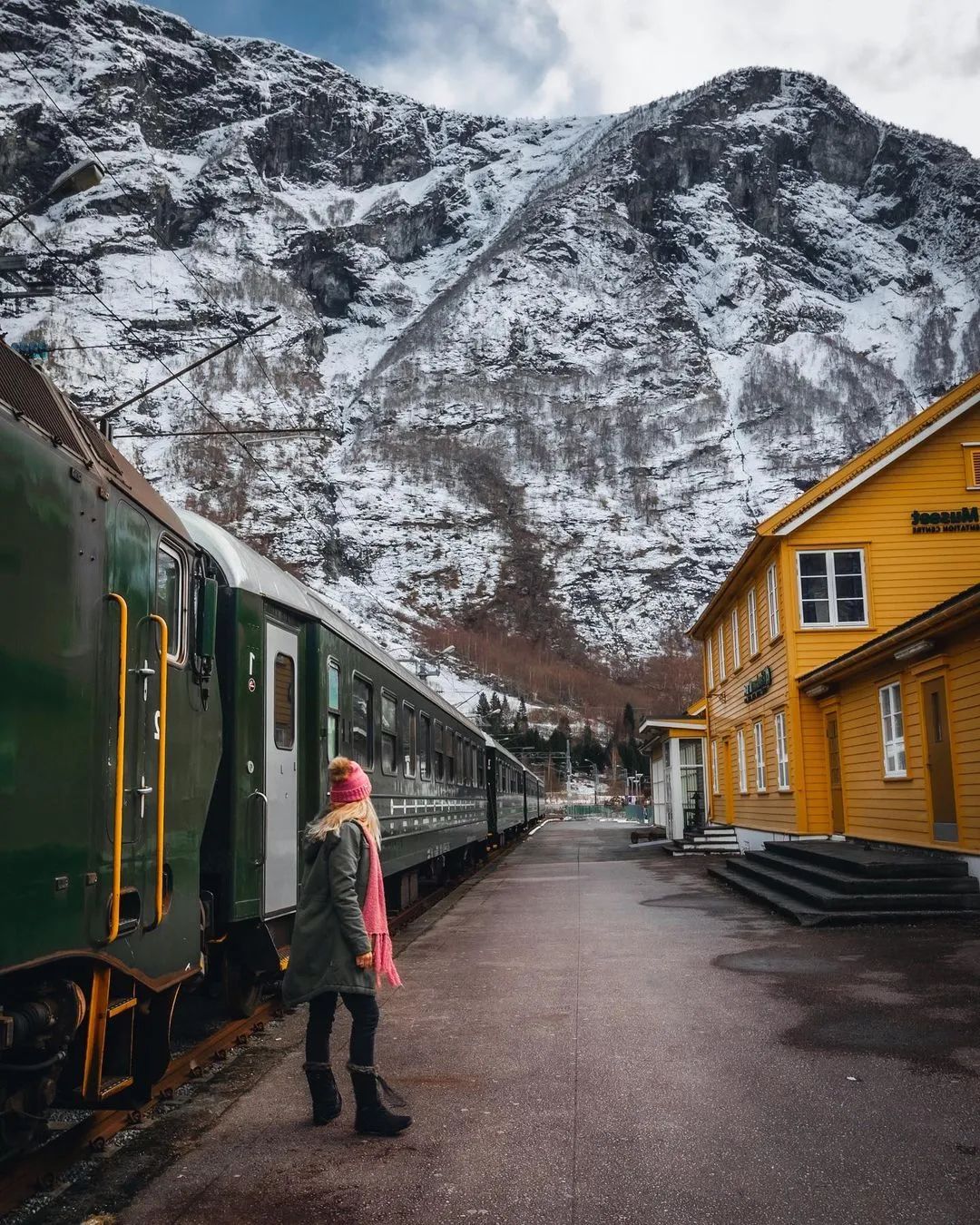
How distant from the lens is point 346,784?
5.48 meters

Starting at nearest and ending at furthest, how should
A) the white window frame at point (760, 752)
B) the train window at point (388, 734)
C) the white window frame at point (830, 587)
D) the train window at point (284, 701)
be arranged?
1. the train window at point (284, 701)
2. the train window at point (388, 734)
3. the white window frame at point (830, 587)
4. the white window frame at point (760, 752)

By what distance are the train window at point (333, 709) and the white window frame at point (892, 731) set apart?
9.21 m

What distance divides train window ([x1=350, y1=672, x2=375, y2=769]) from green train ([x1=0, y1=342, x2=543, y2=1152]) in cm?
170

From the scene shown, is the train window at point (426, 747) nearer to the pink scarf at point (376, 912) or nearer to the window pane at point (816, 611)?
the window pane at point (816, 611)

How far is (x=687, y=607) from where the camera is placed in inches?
7672

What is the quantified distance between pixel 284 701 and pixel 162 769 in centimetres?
279

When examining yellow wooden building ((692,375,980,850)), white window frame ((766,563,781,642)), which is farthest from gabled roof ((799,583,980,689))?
white window frame ((766,563,781,642))

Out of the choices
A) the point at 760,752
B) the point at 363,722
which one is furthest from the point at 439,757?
the point at 760,752

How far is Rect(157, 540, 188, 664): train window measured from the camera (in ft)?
18.2

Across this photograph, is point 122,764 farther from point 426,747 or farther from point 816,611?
point 816,611

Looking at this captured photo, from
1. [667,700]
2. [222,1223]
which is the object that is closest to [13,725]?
[222,1223]

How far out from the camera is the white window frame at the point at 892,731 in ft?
51.5

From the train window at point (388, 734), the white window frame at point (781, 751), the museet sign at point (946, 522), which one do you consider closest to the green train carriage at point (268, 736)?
the train window at point (388, 734)

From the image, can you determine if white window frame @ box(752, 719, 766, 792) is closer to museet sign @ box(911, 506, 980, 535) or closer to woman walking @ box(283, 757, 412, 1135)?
museet sign @ box(911, 506, 980, 535)
